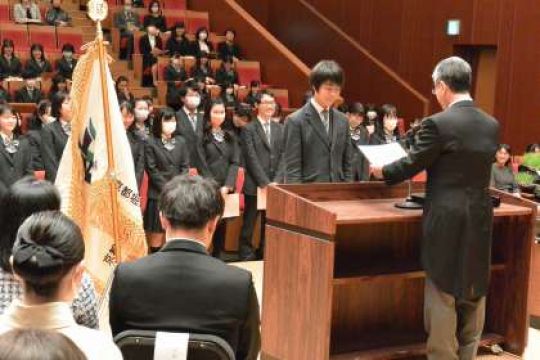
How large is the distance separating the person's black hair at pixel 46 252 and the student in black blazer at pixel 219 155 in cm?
464

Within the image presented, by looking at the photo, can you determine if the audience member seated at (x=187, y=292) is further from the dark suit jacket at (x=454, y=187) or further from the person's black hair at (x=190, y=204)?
the dark suit jacket at (x=454, y=187)

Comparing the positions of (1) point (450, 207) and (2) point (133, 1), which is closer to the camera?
(1) point (450, 207)

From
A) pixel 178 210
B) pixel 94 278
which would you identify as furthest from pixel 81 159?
pixel 178 210

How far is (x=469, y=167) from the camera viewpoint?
342cm

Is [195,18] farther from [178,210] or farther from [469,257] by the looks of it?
[178,210]

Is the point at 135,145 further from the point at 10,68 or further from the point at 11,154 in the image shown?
the point at 10,68

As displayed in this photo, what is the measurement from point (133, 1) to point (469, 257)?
8885mm

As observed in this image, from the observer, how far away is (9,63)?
29.9ft

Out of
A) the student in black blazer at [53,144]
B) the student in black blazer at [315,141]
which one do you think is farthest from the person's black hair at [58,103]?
the student in black blazer at [315,141]

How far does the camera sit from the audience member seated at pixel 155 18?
1092cm

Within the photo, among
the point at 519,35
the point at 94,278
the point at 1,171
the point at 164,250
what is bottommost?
the point at 94,278

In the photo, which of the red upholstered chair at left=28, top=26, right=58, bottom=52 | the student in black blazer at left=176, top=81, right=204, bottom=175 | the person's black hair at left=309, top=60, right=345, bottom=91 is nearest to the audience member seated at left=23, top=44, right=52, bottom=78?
the red upholstered chair at left=28, top=26, right=58, bottom=52

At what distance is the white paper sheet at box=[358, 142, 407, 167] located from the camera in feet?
11.7

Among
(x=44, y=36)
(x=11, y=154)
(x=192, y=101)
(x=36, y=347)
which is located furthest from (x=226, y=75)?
(x=36, y=347)
